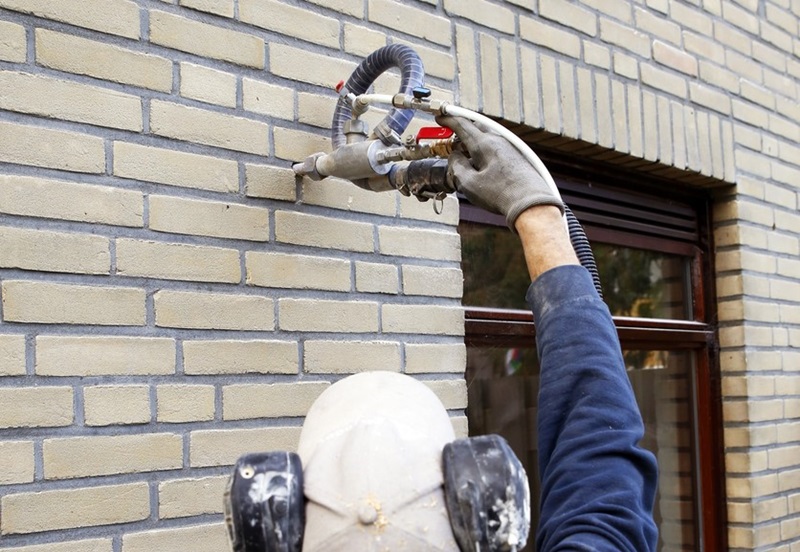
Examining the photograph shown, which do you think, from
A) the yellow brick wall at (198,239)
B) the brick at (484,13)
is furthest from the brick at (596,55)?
the brick at (484,13)

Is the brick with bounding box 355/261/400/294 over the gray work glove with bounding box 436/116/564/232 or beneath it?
beneath

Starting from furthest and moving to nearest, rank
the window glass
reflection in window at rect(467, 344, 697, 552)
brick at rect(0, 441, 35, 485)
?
reflection in window at rect(467, 344, 697, 552), the window glass, brick at rect(0, 441, 35, 485)

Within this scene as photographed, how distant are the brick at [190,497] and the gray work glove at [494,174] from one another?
0.76m

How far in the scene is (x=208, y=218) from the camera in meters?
2.09

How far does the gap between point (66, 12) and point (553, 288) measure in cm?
Result: 113

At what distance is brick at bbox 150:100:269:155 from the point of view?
80.0 inches

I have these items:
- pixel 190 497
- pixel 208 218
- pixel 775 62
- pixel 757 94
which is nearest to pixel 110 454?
pixel 190 497

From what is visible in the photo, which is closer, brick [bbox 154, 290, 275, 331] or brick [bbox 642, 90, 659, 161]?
brick [bbox 154, 290, 275, 331]

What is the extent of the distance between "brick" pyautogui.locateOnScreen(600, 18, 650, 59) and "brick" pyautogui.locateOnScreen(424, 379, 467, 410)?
4.22ft

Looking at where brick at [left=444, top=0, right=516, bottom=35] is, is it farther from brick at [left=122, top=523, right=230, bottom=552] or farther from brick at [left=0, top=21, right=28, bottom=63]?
brick at [left=122, top=523, right=230, bottom=552]

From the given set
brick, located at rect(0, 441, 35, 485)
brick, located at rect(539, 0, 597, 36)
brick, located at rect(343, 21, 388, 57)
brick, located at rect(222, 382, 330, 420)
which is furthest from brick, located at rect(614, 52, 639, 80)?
brick, located at rect(0, 441, 35, 485)

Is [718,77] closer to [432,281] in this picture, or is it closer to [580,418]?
[432,281]

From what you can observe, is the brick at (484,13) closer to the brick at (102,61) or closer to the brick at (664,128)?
the brick at (664,128)

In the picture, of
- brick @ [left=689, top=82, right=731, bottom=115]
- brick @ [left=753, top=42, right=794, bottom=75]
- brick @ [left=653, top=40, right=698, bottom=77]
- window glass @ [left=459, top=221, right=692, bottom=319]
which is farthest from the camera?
brick @ [left=753, top=42, right=794, bottom=75]
